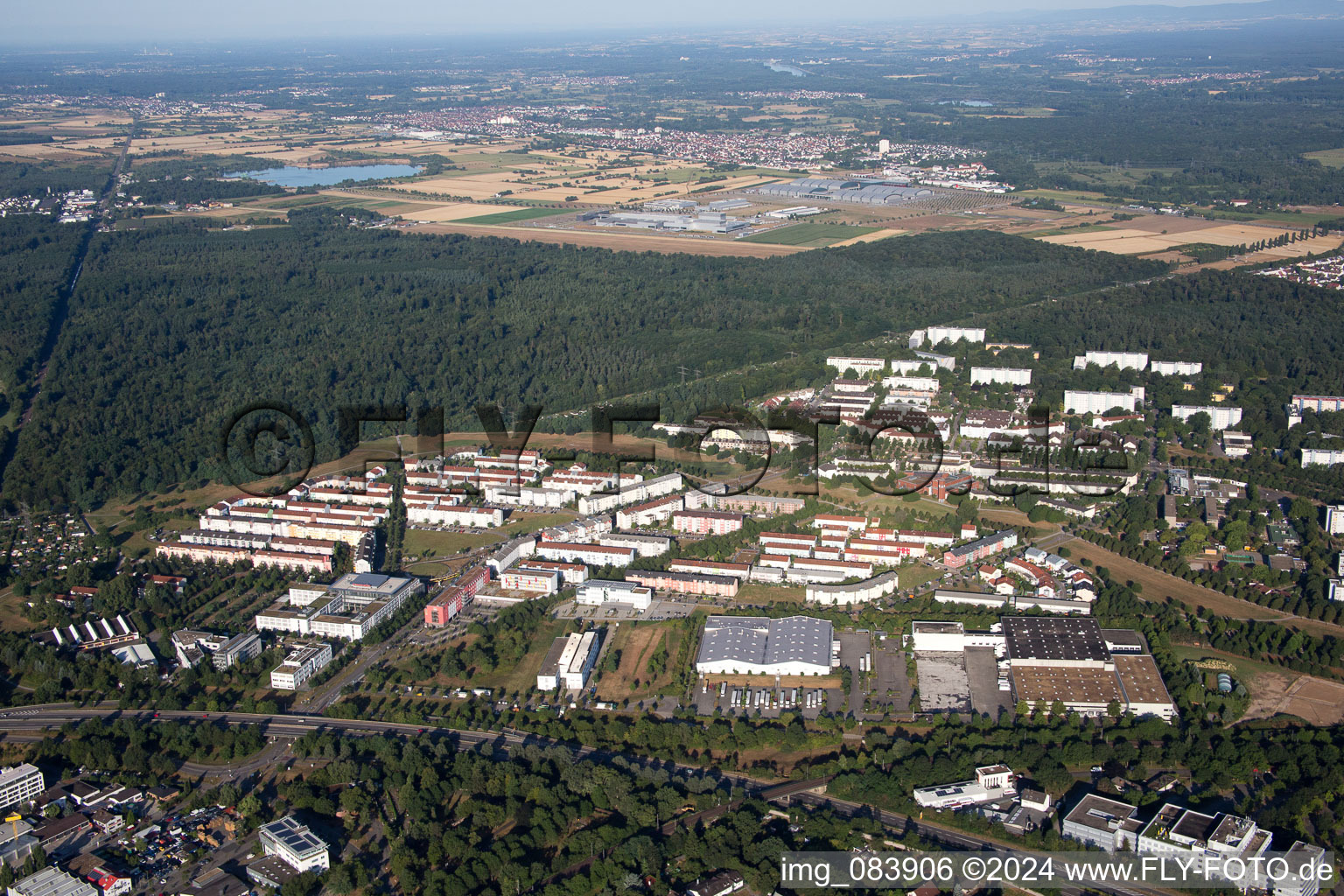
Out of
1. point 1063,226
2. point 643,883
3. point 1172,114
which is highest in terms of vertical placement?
point 1172,114

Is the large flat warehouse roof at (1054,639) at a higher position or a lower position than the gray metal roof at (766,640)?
higher

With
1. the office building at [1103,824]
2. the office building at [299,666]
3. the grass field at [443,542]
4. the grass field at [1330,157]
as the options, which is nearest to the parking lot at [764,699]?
the office building at [1103,824]

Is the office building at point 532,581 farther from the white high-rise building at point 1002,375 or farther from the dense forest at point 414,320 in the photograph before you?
the white high-rise building at point 1002,375

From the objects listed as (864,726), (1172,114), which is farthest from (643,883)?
(1172,114)

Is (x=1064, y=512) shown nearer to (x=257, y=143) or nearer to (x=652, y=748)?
(x=652, y=748)

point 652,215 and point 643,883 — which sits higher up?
point 652,215

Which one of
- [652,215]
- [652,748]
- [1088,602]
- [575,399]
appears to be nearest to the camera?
[652,748]

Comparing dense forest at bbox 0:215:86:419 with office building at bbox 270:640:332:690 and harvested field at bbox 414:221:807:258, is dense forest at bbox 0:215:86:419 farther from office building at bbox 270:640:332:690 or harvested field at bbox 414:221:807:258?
office building at bbox 270:640:332:690
